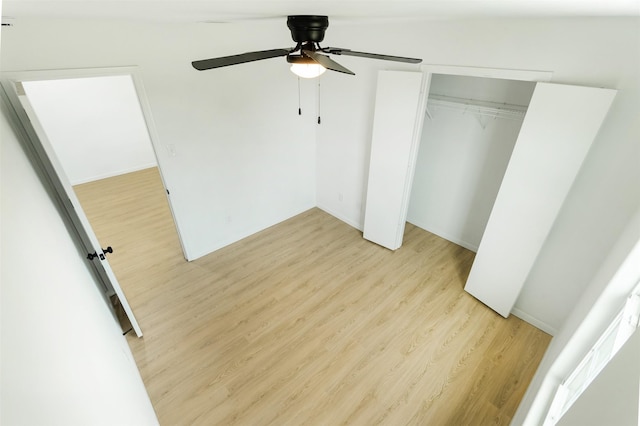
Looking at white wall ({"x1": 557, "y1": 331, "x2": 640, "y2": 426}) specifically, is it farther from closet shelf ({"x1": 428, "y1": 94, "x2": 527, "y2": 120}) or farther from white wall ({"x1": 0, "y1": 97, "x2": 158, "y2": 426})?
closet shelf ({"x1": 428, "y1": 94, "x2": 527, "y2": 120})

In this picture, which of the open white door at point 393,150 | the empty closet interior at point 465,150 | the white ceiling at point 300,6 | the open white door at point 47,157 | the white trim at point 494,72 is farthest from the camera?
the empty closet interior at point 465,150

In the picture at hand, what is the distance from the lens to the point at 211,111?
10.2 ft

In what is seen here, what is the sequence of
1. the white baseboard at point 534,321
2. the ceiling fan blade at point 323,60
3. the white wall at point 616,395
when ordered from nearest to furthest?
the white wall at point 616,395 → the ceiling fan blade at point 323,60 → the white baseboard at point 534,321

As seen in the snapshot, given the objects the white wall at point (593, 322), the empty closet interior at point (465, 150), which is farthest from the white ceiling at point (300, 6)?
the empty closet interior at point (465, 150)

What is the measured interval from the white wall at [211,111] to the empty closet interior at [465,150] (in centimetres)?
163

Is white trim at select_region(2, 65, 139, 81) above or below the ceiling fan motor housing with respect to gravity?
below

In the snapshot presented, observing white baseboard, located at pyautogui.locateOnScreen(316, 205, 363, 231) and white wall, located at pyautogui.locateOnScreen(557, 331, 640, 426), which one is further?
white baseboard, located at pyautogui.locateOnScreen(316, 205, 363, 231)

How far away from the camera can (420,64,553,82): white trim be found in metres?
2.10

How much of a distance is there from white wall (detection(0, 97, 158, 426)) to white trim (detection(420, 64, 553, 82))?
2955 millimetres

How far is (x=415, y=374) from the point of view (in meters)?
2.38

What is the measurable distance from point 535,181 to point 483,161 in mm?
1058

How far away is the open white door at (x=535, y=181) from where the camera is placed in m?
1.98

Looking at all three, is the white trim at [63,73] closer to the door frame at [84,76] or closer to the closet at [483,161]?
the door frame at [84,76]

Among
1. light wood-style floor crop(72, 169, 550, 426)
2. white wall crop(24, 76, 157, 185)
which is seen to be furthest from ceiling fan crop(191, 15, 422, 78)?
white wall crop(24, 76, 157, 185)
